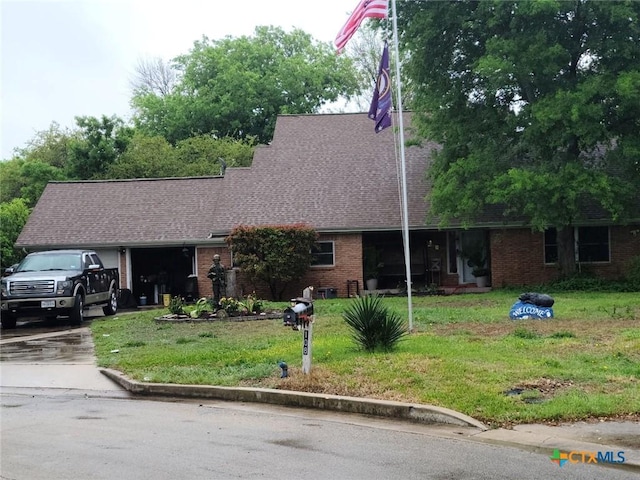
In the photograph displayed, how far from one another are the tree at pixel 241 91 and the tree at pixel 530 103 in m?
27.8

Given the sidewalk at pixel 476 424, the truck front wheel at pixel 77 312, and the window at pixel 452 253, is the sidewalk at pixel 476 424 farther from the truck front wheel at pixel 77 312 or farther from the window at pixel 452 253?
the window at pixel 452 253

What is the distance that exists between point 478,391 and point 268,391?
8.74 ft

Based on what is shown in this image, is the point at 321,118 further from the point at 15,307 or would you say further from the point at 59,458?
the point at 59,458

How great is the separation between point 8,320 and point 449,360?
47.0ft

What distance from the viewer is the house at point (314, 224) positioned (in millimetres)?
27359

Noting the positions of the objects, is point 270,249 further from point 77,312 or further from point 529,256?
point 529,256

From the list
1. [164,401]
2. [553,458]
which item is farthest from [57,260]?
[553,458]

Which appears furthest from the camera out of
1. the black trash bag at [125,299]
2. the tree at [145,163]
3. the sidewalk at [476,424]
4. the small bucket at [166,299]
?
the tree at [145,163]

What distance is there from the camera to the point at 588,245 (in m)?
27.6

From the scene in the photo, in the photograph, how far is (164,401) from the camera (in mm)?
9945

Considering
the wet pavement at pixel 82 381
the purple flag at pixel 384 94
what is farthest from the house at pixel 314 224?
the purple flag at pixel 384 94

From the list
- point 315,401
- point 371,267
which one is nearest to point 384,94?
point 315,401

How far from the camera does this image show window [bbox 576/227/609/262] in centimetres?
2747

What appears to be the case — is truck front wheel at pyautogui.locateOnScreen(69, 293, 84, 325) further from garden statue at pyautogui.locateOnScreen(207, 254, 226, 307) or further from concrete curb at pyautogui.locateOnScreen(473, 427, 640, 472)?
concrete curb at pyautogui.locateOnScreen(473, 427, 640, 472)
